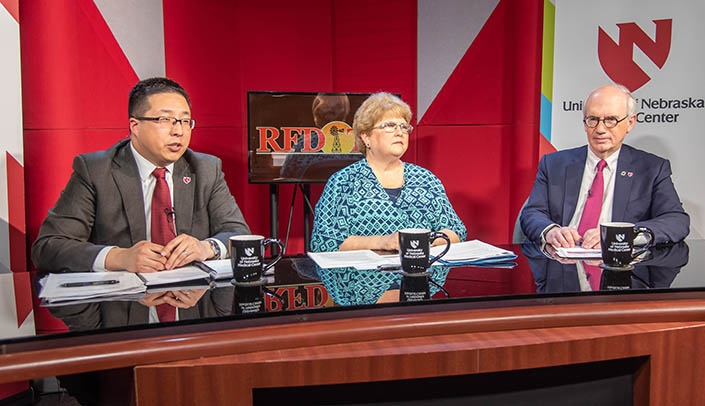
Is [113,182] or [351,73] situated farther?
[351,73]

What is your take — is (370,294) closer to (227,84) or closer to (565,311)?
(565,311)

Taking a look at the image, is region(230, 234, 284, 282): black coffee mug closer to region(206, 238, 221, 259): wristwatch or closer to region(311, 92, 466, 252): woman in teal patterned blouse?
region(206, 238, 221, 259): wristwatch

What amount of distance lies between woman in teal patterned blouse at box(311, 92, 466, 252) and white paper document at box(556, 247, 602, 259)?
1.94 ft

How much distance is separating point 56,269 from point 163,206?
0.54m

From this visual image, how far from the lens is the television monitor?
355 cm

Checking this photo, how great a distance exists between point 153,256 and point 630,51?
266 cm

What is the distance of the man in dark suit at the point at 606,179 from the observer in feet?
8.01

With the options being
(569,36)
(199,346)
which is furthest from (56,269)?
(569,36)

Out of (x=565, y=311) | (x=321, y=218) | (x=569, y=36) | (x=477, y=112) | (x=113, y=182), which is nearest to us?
(x=565, y=311)

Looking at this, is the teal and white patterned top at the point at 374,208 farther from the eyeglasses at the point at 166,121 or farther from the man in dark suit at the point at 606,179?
the eyeglasses at the point at 166,121

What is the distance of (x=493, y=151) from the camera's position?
14.0 feet

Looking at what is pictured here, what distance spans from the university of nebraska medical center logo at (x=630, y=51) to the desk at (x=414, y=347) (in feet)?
7.06

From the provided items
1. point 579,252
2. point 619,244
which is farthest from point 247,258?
point 579,252

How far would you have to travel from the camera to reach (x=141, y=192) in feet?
6.91
